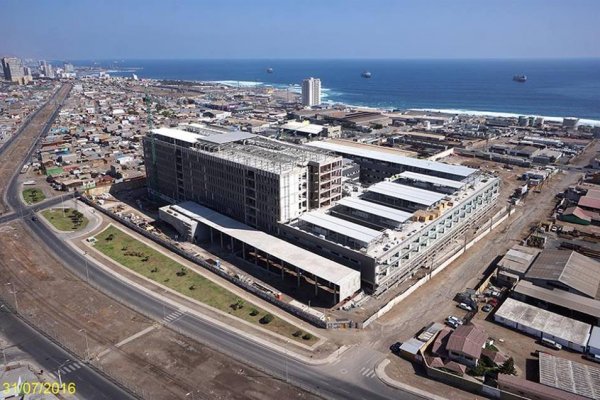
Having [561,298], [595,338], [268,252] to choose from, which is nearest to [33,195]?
[268,252]

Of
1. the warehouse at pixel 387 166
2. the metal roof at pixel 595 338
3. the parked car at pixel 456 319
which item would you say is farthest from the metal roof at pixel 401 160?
the metal roof at pixel 595 338

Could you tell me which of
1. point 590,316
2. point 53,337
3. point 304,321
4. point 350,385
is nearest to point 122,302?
point 53,337

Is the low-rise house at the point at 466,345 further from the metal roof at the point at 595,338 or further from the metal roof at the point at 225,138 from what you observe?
the metal roof at the point at 225,138

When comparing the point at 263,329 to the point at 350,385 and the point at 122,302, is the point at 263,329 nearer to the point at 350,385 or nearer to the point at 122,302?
the point at 350,385

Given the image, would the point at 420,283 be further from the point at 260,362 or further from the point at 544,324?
the point at 260,362

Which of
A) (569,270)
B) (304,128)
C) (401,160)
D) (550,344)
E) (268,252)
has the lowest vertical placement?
(550,344)

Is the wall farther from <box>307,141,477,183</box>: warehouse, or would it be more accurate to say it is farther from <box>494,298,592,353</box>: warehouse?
<box>307,141,477,183</box>: warehouse
